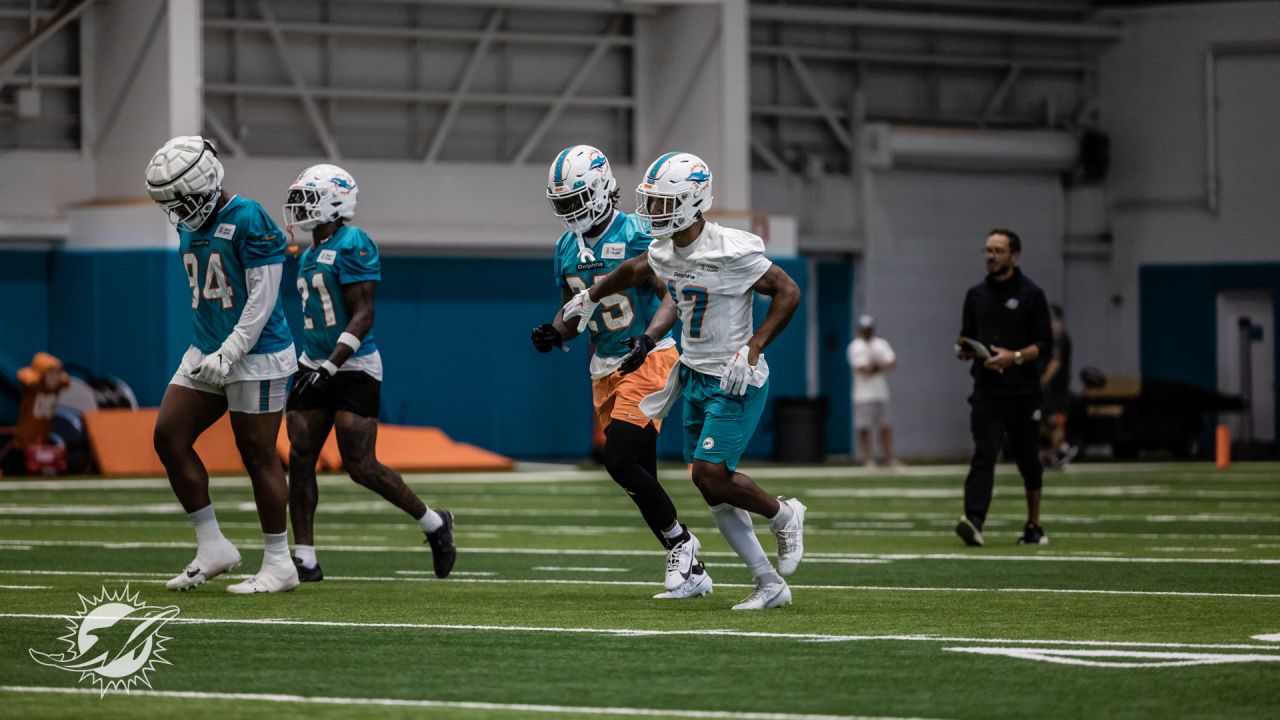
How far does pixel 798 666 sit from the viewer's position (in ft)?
24.3

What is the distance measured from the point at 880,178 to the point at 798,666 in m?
28.6

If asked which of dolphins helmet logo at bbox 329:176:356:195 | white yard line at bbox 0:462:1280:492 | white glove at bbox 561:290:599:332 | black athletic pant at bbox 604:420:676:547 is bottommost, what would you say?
white yard line at bbox 0:462:1280:492

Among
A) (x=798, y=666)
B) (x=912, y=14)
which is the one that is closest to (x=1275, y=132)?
(x=912, y=14)

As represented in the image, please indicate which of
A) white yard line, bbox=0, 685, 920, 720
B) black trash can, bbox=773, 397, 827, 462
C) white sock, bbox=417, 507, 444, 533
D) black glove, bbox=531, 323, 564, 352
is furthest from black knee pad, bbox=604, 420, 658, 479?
black trash can, bbox=773, 397, 827, 462

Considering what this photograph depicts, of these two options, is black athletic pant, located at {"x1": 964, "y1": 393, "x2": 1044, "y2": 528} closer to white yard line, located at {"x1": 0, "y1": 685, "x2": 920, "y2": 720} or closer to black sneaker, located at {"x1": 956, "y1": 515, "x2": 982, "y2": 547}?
black sneaker, located at {"x1": 956, "y1": 515, "x2": 982, "y2": 547}

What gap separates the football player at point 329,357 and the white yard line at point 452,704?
159 inches

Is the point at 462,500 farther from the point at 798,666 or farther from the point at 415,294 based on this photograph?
the point at 798,666

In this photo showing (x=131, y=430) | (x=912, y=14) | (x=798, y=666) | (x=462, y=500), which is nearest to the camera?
(x=798, y=666)

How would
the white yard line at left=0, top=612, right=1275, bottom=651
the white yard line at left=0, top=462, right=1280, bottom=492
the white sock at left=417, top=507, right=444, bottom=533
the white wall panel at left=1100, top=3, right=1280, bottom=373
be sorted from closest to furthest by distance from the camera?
the white yard line at left=0, top=612, right=1275, bottom=651
the white sock at left=417, top=507, right=444, bottom=533
the white yard line at left=0, top=462, right=1280, bottom=492
the white wall panel at left=1100, top=3, right=1280, bottom=373

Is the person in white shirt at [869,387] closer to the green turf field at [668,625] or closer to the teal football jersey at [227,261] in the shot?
the green turf field at [668,625]

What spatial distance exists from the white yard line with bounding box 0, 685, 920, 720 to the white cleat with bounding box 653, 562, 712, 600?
3.50 m

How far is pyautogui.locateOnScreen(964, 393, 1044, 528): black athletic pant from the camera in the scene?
46.3 ft

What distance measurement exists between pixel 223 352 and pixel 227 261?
49 cm

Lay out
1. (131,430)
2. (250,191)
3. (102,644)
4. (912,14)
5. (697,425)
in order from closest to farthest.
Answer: (102,644), (697,425), (131,430), (250,191), (912,14)
